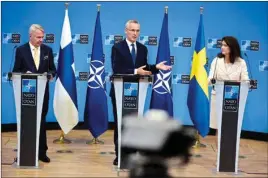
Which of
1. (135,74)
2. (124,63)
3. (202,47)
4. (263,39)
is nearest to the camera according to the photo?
(135,74)

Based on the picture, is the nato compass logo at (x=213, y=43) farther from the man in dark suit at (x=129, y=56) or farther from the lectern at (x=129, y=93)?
the lectern at (x=129, y=93)

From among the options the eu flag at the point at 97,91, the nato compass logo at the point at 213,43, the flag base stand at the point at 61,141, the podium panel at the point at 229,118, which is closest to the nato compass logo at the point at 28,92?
the eu flag at the point at 97,91

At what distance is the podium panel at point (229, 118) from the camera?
17.5ft

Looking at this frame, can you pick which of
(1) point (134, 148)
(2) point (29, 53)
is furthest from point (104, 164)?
(1) point (134, 148)

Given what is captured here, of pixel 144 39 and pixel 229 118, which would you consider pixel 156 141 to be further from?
pixel 144 39

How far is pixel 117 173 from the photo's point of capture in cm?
543

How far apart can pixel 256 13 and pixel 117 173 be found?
3858 millimetres

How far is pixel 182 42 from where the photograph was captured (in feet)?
26.2

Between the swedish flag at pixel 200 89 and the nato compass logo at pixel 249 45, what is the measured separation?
1.19m

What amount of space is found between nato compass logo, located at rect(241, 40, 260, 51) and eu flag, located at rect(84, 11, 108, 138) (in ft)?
8.03

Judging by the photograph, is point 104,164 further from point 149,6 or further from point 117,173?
point 149,6

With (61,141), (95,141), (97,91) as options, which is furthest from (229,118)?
(61,141)

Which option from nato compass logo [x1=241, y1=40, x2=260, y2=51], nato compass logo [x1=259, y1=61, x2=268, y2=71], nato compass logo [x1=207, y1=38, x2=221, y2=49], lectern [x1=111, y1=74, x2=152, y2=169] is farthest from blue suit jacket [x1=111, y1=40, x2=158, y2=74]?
nato compass logo [x1=259, y1=61, x2=268, y2=71]

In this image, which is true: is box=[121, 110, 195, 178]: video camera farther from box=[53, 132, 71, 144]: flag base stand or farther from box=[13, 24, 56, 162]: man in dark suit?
box=[53, 132, 71, 144]: flag base stand
